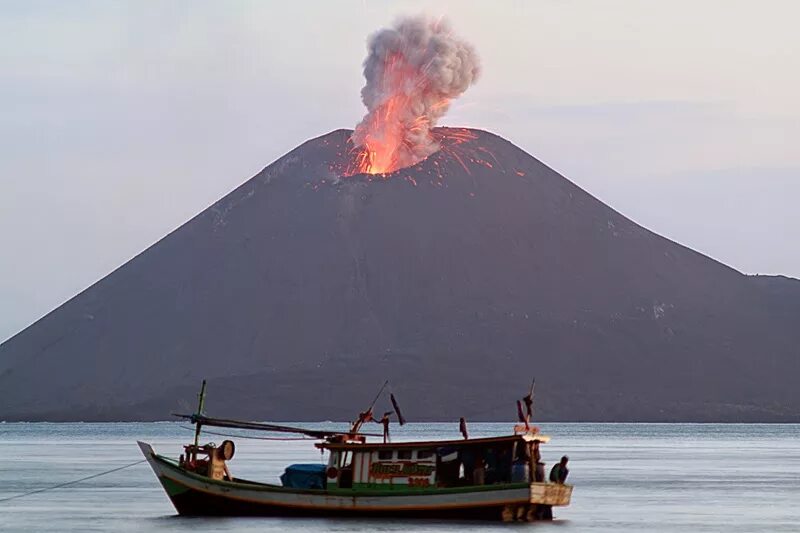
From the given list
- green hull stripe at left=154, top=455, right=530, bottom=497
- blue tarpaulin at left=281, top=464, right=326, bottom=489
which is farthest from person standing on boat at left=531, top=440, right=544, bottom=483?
blue tarpaulin at left=281, top=464, right=326, bottom=489

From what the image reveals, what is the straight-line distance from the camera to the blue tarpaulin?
65375 millimetres

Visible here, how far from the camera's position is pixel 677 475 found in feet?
376

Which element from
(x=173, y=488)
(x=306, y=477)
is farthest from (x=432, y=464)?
(x=173, y=488)

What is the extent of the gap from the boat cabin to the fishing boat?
0.12 feet

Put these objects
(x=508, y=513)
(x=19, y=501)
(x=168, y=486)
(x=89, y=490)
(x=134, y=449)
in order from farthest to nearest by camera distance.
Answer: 1. (x=134, y=449)
2. (x=89, y=490)
3. (x=19, y=501)
4. (x=168, y=486)
5. (x=508, y=513)

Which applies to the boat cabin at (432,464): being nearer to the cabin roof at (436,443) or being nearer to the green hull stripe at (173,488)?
the cabin roof at (436,443)

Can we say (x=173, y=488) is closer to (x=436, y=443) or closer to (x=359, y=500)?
(x=359, y=500)

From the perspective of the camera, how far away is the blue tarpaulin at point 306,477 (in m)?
65.4

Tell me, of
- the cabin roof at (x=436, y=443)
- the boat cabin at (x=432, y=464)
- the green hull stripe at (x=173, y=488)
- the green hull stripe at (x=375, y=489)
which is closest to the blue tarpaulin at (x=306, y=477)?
the boat cabin at (x=432, y=464)

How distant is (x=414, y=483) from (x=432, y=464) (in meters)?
0.96

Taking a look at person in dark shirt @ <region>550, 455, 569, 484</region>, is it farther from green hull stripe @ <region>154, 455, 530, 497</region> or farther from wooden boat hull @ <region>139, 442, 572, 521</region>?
green hull stripe @ <region>154, 455, 530, 497</region>

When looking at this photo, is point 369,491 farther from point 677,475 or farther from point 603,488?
point 677,475

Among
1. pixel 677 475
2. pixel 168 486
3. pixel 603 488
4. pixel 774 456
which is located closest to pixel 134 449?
pixel 774 456

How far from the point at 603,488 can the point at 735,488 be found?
7.36 meters
